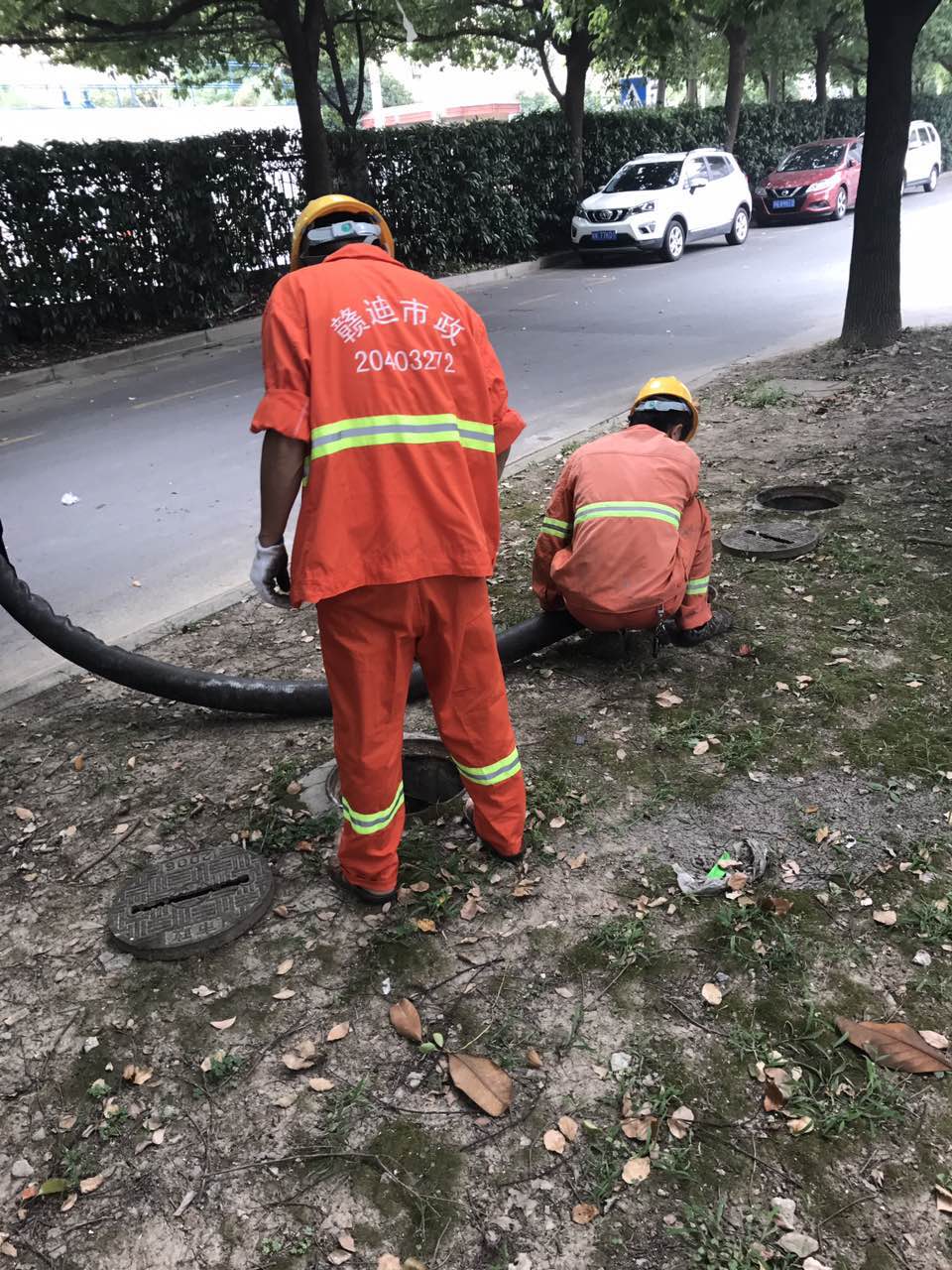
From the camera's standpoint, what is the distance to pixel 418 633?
2.79 m

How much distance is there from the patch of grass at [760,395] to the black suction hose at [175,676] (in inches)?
196

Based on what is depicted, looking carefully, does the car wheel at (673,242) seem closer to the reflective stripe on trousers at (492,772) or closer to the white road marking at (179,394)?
the white road marking at (179,394)

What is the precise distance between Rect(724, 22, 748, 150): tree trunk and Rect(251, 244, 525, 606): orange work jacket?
25506 millimetres

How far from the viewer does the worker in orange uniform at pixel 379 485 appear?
2.53m

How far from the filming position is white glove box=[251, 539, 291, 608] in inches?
116

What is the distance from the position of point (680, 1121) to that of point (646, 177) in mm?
19480

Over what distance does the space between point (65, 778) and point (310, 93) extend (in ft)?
47.1

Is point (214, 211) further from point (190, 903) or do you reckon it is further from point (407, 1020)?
point (407, 1020)

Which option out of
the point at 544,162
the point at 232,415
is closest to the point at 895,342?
the point at 232,415

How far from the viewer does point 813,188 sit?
72.3ft

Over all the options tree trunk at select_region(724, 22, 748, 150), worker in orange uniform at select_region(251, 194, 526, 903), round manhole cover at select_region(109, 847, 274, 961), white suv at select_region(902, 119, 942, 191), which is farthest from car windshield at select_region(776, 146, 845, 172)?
round manhole cover at select_region(109, 847, 274, 961)

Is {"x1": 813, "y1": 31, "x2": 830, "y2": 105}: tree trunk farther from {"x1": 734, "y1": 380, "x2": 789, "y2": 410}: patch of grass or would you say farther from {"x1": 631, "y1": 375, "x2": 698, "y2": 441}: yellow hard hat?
{"x1": 631, "y1": 375, "x2": 698, "y2": 441}: yellow hard hat

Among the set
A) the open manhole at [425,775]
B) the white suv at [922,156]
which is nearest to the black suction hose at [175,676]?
the open manhole at [425,775]

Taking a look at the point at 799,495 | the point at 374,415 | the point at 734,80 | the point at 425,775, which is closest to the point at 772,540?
the point at 799,495
